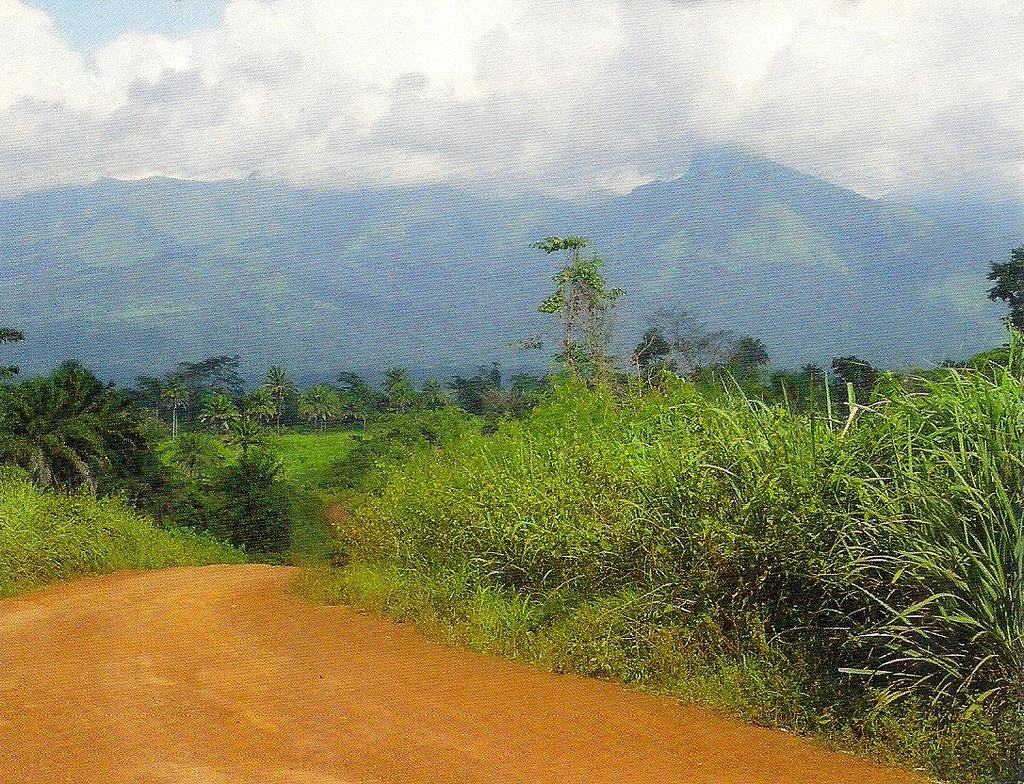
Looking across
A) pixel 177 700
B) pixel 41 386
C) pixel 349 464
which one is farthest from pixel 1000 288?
pixel 177 700

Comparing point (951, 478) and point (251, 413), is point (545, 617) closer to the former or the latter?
point (951, 478)

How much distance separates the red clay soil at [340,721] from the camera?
5203 mm

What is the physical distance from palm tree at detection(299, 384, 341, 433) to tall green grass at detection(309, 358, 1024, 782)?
7405cm

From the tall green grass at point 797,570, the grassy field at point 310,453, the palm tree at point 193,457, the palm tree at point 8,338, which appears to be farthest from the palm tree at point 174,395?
the tall green grass at point 797,570

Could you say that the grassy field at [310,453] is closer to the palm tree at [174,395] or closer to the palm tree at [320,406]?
the palm tree at [320,406]

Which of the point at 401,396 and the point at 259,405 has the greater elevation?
the point at 401,396

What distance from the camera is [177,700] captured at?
6.69 metres

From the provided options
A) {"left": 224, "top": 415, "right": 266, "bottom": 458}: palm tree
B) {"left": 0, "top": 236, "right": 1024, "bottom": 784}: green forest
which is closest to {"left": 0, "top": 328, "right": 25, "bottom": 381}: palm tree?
{"left": 0, "top": 236, "right": 1024, "bottom": 784}: green forest

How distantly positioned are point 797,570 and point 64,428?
20.7 metres

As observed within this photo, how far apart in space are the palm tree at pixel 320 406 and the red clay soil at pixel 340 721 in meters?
73.5

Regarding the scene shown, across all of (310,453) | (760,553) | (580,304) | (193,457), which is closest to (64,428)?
(580,304)

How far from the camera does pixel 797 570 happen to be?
631 cm

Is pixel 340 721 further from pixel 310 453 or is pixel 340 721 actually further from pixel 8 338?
pixel 310 453

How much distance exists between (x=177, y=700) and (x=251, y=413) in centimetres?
6614
